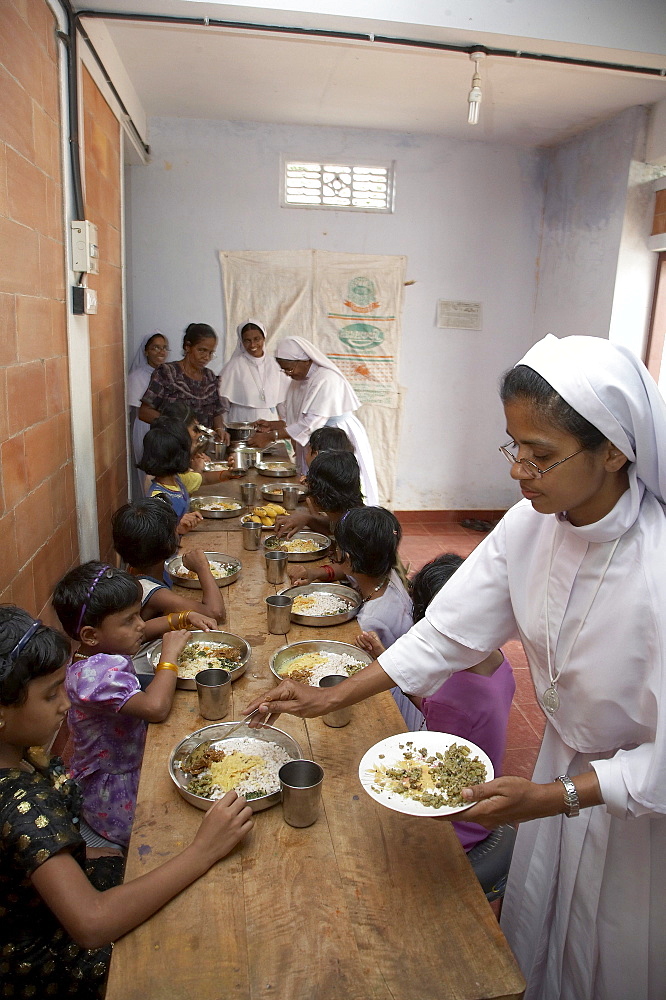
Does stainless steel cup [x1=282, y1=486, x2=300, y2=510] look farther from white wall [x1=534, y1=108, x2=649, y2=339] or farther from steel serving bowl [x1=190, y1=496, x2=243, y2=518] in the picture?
white wall [x1=534, y1=108, x2=649, y2=339]

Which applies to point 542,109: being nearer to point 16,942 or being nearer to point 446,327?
point 446,327

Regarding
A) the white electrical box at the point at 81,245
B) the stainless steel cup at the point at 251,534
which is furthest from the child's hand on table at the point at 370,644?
the white electrical box at the point at 81,245

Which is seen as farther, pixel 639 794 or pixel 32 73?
pixel 32 73

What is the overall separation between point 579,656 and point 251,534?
2.01 meters

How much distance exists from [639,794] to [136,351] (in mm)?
6290

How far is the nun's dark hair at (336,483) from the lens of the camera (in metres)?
3.31

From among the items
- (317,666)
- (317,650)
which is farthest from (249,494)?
(317,666)

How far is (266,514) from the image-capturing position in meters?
3.68

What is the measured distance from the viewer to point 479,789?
4.28ft

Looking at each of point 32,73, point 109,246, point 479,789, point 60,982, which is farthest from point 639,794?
point 109,246

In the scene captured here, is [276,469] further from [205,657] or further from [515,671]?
[205,657]

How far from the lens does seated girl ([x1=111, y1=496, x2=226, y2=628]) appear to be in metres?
2.47

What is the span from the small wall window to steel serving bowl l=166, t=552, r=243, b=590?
16.0 ft

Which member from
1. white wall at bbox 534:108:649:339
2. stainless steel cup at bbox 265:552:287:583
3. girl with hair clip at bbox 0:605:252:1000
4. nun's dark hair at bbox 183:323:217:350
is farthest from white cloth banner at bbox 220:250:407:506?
girl with hair clip at bbox 0:605:252:1000
